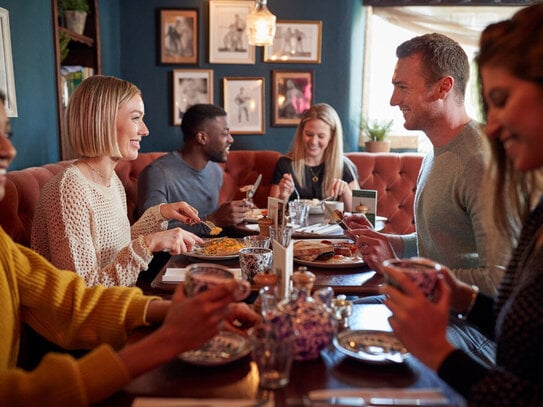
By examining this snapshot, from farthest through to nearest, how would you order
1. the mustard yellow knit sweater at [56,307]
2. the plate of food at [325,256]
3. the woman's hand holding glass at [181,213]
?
1. the woman's hand holding glass at [181,213]
2. the plate of food at [325,256]
3. the mustard yellow knit sweater at [56,307]

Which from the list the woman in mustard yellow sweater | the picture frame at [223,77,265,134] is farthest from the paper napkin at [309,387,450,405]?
the picture frame at [223,77,265,134]

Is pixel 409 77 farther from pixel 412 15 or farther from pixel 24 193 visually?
pixel 412 15

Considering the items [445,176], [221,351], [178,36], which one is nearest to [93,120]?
[221,351]

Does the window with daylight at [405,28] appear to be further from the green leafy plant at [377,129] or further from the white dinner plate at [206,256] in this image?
the white dinner plate at [206,256]

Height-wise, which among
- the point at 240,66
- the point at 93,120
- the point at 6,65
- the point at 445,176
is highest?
the point at 240,66

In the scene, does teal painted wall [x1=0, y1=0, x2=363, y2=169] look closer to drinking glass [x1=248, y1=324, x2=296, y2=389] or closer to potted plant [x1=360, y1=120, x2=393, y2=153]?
potted plant [x1=360, y1=120, x2=393, y2=153]

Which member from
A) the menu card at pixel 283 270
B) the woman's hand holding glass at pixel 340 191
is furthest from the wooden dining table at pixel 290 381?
the woman's hand holding glass at pixel 340 191

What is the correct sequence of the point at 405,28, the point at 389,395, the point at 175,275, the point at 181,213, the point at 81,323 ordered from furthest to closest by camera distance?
the point at 405,28 → the point at 181,213 → the point at 175,275 → the point at 81,323 → the point at 389,395

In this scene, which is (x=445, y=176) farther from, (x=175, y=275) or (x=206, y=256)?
(x=175, y=275)

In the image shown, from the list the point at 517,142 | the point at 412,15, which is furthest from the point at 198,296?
the point at 412,15

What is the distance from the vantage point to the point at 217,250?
2.17 metres

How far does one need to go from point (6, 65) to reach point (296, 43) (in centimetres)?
302

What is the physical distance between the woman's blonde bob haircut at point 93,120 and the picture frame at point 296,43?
3.10m

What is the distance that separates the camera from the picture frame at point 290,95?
200 inches
